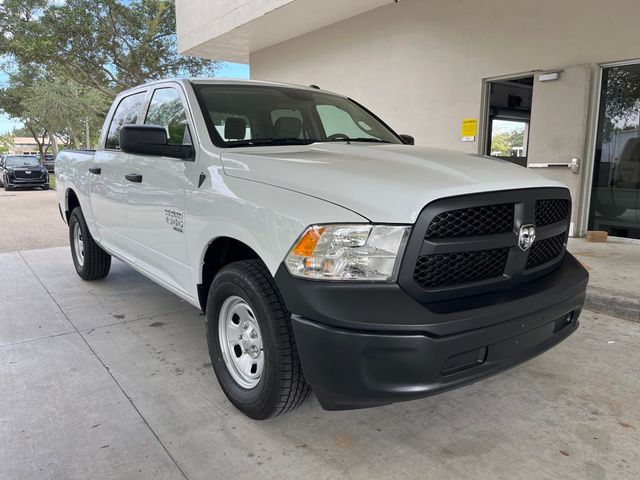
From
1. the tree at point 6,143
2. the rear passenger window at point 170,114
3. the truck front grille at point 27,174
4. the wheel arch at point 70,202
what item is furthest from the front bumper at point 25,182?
the tree at point 6,143

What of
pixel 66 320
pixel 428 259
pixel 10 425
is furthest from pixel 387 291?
pixel 66 320

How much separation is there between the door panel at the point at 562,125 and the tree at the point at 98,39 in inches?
650

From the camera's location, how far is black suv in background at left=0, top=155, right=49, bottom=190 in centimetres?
2181

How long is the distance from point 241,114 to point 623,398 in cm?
302

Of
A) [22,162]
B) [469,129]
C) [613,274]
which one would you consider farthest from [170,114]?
[22,162]

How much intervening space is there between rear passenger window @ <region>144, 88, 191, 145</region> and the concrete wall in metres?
6.05

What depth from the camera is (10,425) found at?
266 cm

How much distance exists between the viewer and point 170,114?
11.7ft

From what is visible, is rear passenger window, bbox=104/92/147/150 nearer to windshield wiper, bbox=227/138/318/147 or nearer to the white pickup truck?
the white pickup truck

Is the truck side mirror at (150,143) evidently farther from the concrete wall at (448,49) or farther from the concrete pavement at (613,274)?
the concrete wall at (448,49)

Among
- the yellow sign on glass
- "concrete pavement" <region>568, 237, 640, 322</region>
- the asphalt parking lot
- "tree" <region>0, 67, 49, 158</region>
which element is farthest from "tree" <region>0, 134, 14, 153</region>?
"concrete pavement" <region>568, 237, 640, 322</region>

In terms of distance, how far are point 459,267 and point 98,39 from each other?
67.0 ft

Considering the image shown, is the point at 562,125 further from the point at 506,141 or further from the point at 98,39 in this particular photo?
the point at 98,39

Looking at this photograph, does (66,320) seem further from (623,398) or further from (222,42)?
(222,42)
